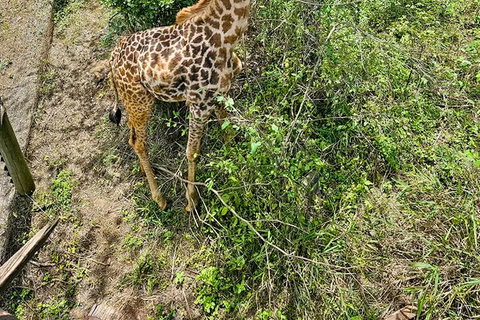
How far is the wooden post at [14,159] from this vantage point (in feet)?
14.0

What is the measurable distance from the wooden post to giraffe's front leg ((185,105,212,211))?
190 centimetres

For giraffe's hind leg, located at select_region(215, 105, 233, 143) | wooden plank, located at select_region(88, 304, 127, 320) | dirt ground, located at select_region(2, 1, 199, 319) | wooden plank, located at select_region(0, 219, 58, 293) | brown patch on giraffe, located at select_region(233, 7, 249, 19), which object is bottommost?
wooden plank, located at select_region(88, 304, 127, 320)

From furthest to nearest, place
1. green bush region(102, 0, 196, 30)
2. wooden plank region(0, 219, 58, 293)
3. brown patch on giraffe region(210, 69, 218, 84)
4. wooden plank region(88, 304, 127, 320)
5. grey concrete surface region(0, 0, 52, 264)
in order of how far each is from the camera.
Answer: grey concrete surface region(0, 0, 52, 264) < green bush region(102, 0, 196, 30) < wooden plank region(88, 304, 127, 320) < brown patch on giraffe region(210, 69, 218, 84) < wooden plank region(0, 219, 58, 293)

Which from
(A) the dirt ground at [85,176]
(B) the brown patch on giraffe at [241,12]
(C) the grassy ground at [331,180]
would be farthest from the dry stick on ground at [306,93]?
(A) the dirt ground at [85,176]

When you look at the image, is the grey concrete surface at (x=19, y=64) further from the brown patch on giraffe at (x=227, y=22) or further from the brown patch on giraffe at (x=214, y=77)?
the brown patch on giraffe at (x=227, y=22)

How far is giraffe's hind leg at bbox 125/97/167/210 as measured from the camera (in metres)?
4.05

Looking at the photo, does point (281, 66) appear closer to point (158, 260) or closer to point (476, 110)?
point (476, 110)

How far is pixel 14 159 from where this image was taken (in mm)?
4473

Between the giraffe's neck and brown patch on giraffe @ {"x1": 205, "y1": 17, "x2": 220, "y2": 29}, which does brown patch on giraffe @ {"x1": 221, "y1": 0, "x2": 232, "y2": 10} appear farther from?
brown patch on giraffe @ {"x1": 205, "y1": 17, "x2": 220, "y2": 29}

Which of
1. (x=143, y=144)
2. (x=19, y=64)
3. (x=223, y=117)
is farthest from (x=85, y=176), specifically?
(x=19, y=64)

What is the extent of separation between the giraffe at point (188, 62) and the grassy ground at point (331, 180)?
0.31 m

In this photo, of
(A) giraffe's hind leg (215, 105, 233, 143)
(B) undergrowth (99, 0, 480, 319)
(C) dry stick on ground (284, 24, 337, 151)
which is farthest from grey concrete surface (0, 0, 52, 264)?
(C) dry stick on ground (284, 24, 337, 151)

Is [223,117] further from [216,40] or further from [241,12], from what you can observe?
[241,12]

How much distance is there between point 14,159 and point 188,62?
2315 mm
